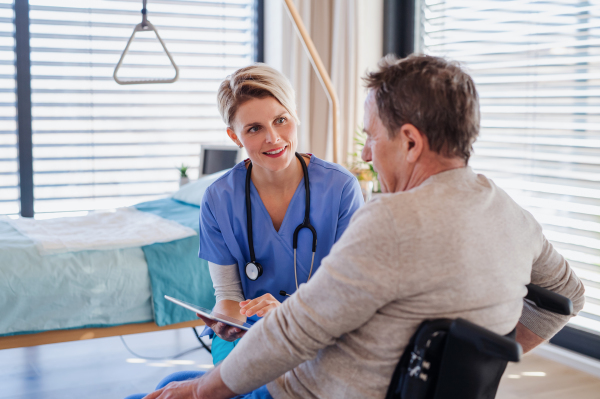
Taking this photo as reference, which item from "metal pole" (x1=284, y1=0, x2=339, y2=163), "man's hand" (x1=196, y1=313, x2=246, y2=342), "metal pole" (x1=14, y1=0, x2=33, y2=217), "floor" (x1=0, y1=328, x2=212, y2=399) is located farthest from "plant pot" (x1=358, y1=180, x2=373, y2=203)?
"metal pole" (x1=14, y1=0, x2=33, y2=217)

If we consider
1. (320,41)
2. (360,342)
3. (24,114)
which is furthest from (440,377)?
(24,114)

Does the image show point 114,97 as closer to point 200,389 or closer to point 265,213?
point 265,213

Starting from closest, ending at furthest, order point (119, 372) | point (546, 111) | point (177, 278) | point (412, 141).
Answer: point (412, 141) → point (177, 278) → point (119, 372) → point (546, 111)

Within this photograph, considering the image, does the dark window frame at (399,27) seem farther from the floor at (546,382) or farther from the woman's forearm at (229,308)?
the woman's forearm at (229,308)

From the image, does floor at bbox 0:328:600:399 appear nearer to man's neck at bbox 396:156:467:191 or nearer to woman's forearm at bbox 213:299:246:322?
woman's forearm at bbox 213:299:246:322

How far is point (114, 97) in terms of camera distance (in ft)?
12.4

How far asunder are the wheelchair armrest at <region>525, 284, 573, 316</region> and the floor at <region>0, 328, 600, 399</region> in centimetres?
143

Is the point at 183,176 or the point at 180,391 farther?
the point at 183,176

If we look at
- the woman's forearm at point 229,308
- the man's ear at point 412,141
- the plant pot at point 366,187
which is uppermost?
the man's ear at point 412,141

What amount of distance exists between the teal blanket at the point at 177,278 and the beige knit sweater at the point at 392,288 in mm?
1284

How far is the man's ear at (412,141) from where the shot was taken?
2.88 feet

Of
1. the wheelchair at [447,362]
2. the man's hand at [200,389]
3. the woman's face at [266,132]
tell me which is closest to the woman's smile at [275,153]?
the woman's face at [266,132]

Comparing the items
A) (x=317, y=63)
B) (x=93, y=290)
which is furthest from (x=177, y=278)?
(x=317, y=63)

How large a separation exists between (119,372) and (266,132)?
157 cm
